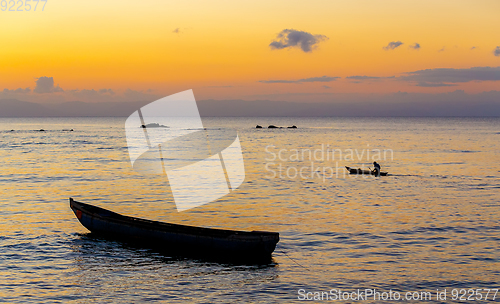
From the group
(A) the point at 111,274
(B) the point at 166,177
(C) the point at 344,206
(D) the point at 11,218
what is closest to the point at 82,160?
(B) the point at 166,177

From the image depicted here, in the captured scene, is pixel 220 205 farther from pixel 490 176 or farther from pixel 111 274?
pixel 490 176

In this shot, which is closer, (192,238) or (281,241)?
(192,238)

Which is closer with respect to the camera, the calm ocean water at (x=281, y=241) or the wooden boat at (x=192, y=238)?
the calm ocean water at (x=281, y=241)

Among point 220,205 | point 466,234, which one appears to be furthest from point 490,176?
point 220,205

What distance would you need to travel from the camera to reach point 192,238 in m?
19.0

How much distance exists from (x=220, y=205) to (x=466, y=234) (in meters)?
14.7

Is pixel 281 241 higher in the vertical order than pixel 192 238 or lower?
lower

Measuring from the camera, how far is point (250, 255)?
60.0ft

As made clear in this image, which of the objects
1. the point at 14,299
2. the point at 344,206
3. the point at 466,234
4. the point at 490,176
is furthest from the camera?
the point at 490,176

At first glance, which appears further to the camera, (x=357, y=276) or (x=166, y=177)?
(x=166, y=177)

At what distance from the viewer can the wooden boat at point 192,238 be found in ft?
59.3

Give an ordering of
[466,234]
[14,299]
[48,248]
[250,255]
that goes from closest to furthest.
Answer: [14,299] < [250,255] < [48,248] < [466,234]

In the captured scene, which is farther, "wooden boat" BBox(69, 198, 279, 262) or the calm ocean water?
"wooden boat" BBox(69, 198, 279, 262)

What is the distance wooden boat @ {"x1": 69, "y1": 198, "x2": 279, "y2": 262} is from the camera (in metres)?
18.1
